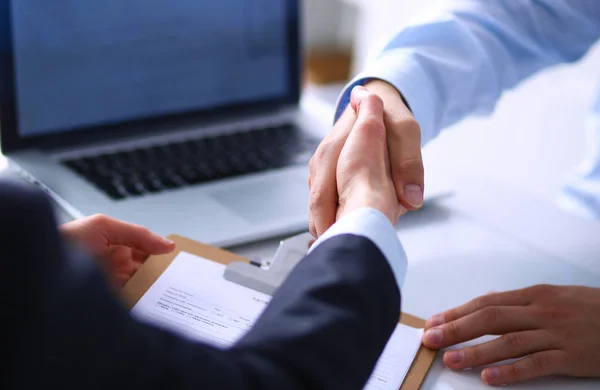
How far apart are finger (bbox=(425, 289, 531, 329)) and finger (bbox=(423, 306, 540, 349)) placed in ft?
0.04

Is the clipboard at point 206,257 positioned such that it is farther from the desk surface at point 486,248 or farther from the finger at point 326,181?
the finger at point 326,181

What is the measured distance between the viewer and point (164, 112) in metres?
1.03

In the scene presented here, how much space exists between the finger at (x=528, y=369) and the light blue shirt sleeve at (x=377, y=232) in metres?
0.18

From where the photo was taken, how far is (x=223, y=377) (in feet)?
1.26

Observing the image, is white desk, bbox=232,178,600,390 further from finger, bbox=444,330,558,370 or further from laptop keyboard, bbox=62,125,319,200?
laptop keyboard, bbox=62,125,319,200

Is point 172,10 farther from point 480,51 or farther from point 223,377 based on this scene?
point 223,377

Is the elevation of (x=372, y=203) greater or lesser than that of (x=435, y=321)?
greater

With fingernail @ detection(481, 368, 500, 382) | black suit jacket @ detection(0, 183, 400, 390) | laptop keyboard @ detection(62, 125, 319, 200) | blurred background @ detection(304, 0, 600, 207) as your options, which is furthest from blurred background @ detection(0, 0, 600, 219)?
black suit jacket @ detection(0, 183, 400, 390)

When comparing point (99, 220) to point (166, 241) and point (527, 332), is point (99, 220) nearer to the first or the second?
point (166, 241)

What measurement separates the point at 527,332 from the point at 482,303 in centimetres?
5

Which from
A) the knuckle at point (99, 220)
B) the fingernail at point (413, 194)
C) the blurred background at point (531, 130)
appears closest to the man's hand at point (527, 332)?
the fingernail at point (413, 194)

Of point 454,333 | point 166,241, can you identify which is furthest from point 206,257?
point 454,333

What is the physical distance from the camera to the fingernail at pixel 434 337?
64 cm


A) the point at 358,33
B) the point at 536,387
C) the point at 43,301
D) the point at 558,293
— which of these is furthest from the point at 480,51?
the point at 358,33
